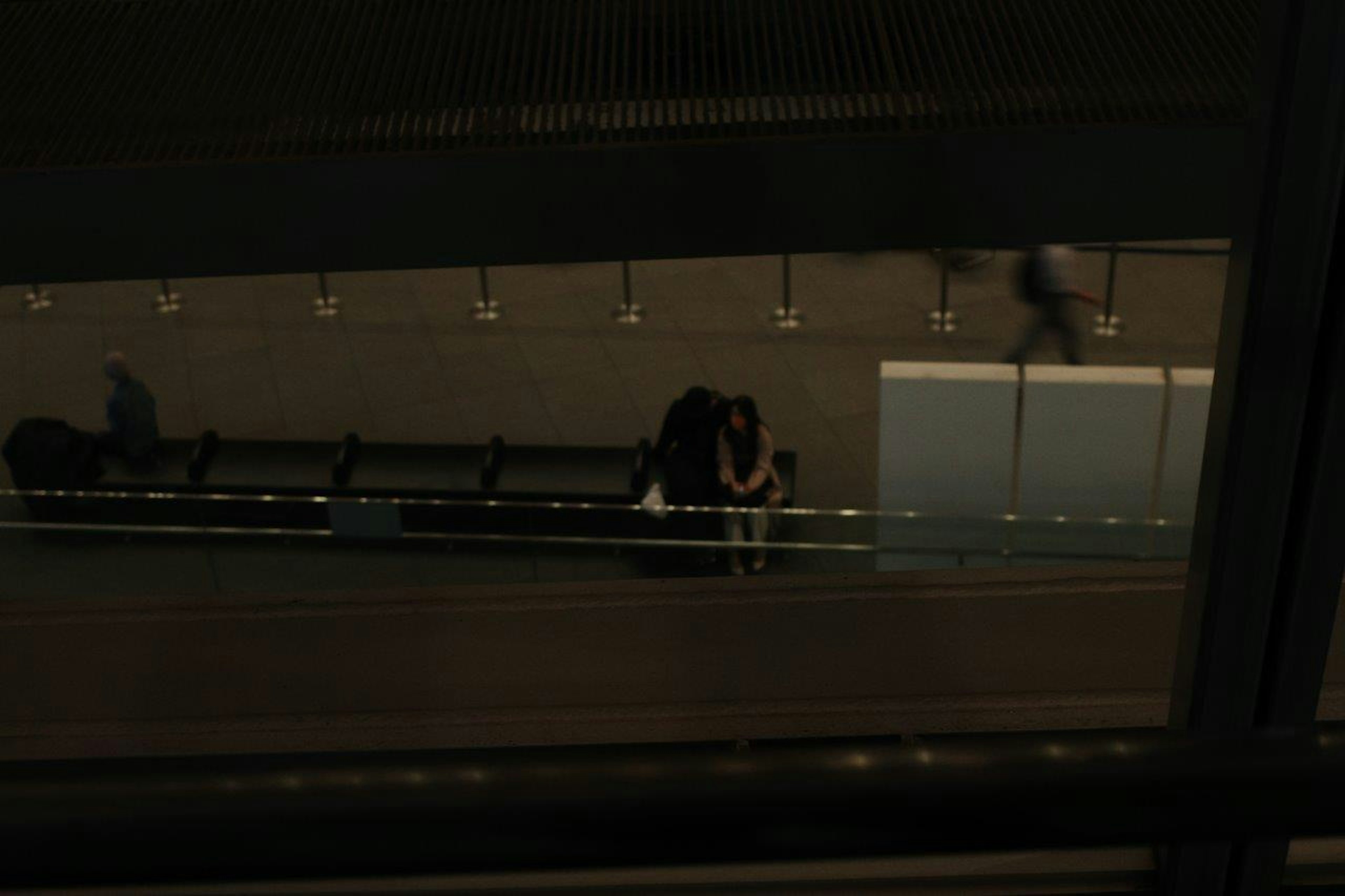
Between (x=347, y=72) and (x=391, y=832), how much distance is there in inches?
121

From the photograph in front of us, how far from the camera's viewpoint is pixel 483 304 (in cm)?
1006

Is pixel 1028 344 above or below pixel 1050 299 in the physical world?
below

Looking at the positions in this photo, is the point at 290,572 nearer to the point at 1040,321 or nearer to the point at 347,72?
the point at 347,72

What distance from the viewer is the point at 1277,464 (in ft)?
4.23

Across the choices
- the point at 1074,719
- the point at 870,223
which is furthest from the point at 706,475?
the point at 1074,719

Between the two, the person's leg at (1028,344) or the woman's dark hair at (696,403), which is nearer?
the woman's dark hair at (696,403)

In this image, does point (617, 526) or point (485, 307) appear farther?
point (485, 307)

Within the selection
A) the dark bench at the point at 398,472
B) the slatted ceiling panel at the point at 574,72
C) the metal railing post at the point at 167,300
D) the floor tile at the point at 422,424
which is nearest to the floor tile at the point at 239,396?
the floor tile at the point at 422,424

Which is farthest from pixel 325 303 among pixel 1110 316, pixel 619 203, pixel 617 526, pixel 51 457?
pixel 619 203

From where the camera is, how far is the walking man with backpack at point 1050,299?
832 cm

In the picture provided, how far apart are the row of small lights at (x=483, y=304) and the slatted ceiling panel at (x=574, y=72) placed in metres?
5.67

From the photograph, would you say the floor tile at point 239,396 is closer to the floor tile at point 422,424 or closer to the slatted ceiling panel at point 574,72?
the floor tile at point 422,424

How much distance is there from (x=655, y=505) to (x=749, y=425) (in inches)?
52.1

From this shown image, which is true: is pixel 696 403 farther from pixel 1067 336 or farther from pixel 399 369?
pixel 399 369
